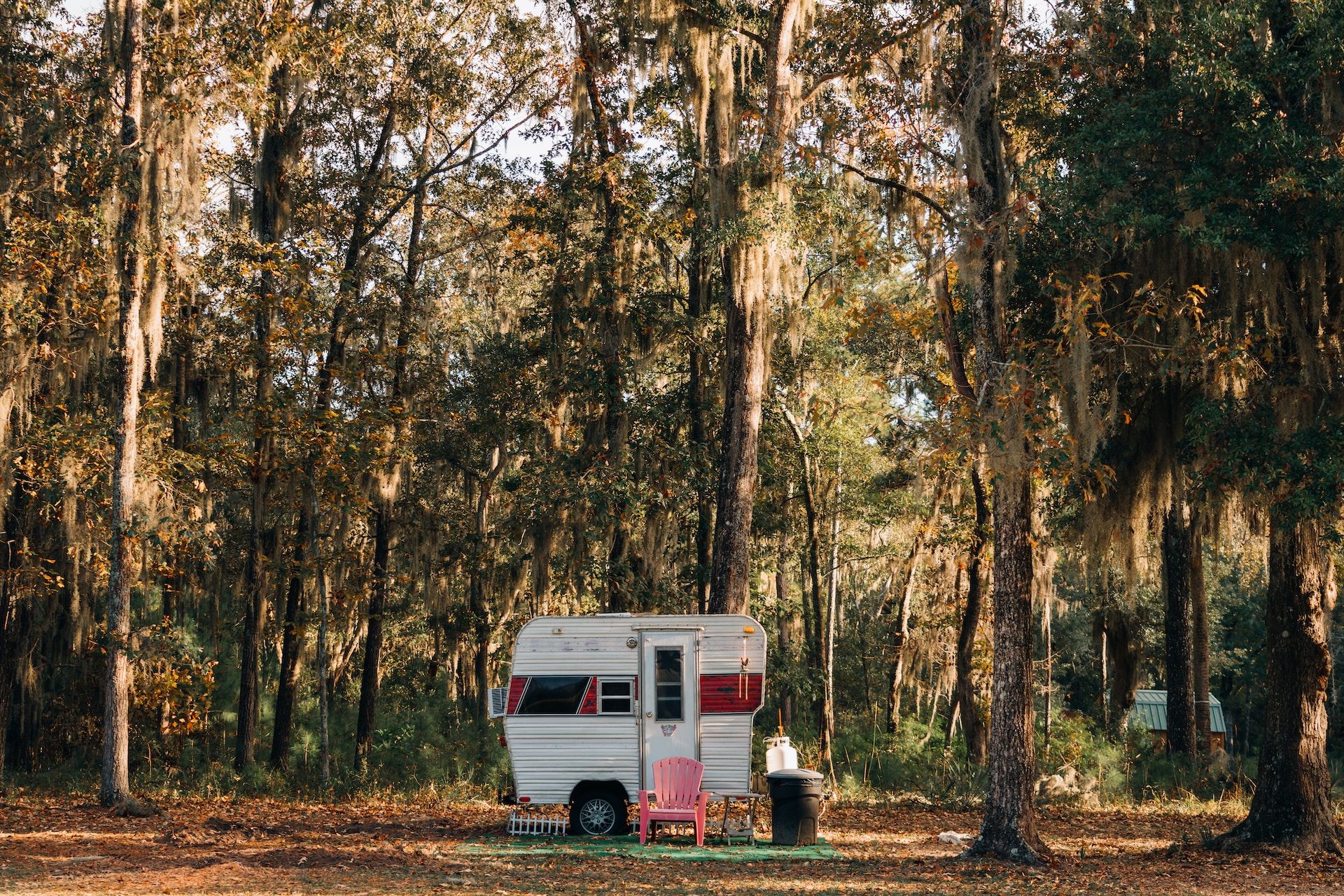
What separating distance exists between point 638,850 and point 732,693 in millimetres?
1773

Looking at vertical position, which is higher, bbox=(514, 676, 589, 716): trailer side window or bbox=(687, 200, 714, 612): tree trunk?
bbox=(687, 200, 714, 612): tree trunk

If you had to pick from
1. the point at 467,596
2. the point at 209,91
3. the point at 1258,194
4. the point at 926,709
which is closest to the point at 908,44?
the point at 1258,194

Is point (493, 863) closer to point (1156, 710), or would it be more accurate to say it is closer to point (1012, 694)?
point (1012, 694)

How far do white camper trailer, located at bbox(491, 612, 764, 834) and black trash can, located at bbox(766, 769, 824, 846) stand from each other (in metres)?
0.37

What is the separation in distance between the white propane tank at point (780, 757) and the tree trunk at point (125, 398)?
24.3ft

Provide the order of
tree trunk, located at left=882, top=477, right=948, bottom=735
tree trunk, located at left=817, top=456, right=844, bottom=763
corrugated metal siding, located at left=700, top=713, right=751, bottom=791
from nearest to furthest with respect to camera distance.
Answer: corrugated metal siding, located at left=700, top=713, right=751, bottom=791 → tree trunk, located at left=817, top=456, right=844, bottom=763 → tree trunk, located at left=882, top=477, right=948, bottom=735

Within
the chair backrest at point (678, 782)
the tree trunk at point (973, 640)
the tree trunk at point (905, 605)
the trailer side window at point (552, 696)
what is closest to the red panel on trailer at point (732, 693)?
the chair backrest at point (678, 782)

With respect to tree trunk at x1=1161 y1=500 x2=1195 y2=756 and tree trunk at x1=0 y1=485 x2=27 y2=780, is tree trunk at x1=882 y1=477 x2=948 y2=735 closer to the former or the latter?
tree trunk at x1=1161 y1=500 x2=1195 y2=756

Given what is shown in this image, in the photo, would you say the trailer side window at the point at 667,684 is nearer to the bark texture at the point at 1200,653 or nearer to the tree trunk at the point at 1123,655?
the bark texture at the point at 1200,653

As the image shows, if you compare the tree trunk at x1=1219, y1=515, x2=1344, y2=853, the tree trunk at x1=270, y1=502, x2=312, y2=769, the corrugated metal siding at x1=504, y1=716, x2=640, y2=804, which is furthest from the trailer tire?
the tree trunk at x1=270, y1=502, x2=312, y2=769

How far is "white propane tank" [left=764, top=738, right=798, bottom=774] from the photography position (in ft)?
37.3

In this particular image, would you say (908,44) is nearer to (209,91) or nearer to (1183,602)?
(209,91)

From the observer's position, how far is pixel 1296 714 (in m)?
10.6

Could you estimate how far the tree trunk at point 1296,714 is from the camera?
10422mm
